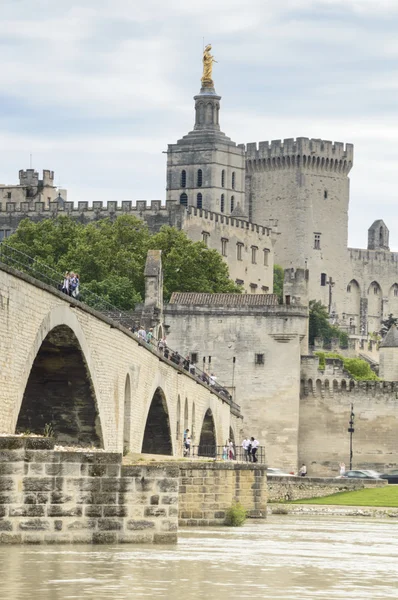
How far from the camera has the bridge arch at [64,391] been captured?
4241 cm

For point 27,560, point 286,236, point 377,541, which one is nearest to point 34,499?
point 27,560

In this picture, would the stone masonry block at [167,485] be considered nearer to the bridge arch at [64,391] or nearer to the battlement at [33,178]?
the bridge arch at [64,391]

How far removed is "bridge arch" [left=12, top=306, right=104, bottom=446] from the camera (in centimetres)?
4241

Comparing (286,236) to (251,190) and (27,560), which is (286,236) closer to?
(251,190)

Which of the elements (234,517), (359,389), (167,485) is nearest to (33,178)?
(359,389)

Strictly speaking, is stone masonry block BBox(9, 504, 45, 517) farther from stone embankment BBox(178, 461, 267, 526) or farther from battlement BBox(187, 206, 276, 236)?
battlement BBox(187, 206, 276, 236)

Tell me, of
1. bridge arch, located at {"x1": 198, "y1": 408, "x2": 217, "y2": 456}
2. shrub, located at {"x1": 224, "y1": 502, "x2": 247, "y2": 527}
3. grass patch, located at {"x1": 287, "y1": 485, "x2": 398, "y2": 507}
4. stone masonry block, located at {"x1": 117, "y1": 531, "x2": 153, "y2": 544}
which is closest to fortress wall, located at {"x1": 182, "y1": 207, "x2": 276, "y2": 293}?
bridge arch, located at {"x1": 198, "y1": 408, "x2": 217, "y2": 456}

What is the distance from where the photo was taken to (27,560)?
27.1m

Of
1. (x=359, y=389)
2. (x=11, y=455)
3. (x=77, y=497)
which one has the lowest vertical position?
(x=77, y=497)

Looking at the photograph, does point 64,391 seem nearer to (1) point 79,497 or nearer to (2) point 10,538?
(1) point 79,497

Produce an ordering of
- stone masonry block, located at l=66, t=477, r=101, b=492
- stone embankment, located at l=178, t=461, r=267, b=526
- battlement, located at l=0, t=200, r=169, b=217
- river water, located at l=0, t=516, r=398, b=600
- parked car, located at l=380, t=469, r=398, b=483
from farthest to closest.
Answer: battlement, located at l=0, t=200, r=169, b=217, parked car, located at l=380, t=469, r=398, b=483, stone embankment, located at l=178, t=461, r=267, b=526, stone masonry block, located at l=66, t=477, r=101, b=492, river water, located at l=0, t=516, r=398, b=600

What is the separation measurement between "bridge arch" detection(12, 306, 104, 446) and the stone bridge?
2 centimetres

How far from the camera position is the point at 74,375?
1731 inches

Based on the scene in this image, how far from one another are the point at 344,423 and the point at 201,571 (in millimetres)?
82893
